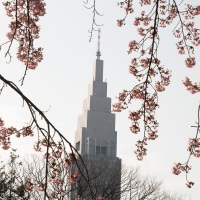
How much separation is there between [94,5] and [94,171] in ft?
73.6

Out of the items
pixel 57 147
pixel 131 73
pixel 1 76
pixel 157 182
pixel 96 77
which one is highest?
pixel 96 77

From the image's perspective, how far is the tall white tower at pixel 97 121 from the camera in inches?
3105

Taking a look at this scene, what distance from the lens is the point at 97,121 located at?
80.4 meters

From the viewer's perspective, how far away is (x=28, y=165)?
2423 centimetres

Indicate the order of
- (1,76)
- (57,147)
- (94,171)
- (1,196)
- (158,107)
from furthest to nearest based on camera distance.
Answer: (94,171)
(1,196)
(158,107)
(57,147)
(1,76)

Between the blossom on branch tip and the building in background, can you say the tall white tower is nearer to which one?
the building in background

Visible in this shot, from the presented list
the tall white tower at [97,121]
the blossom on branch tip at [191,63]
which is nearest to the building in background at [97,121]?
the tall white tower at [97,121]

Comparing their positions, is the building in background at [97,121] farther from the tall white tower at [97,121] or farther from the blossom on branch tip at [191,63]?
the blossom on branch tip at [191,63]

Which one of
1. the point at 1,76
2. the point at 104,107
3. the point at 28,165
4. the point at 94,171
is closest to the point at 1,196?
the point at 28,165

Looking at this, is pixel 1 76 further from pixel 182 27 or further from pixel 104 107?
pixel 104 107

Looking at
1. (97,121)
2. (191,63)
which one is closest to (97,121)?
(97,121)

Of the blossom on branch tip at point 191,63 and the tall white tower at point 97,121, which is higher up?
the tall white tower at point 97,121

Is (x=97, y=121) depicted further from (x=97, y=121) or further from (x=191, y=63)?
(x=191, y=63)

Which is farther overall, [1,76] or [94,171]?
[94,171]
